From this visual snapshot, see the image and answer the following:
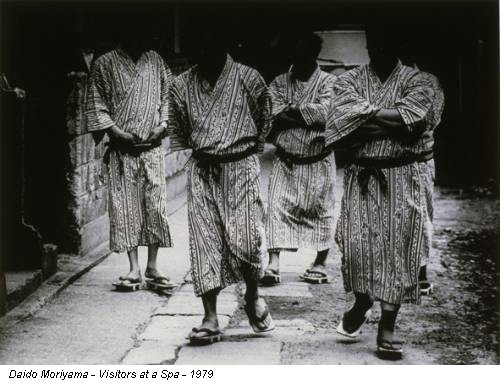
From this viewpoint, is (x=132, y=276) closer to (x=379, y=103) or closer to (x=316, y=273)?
(x=316, y=273)

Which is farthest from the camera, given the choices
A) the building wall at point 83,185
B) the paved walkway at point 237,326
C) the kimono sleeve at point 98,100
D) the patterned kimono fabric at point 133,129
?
the building wall at point 83,185

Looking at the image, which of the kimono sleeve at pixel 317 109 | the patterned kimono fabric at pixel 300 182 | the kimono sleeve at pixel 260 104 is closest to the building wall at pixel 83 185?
the patterned kimono fabric at pixel 300 182

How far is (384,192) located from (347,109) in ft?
1.57

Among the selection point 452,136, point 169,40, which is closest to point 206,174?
point 169,40

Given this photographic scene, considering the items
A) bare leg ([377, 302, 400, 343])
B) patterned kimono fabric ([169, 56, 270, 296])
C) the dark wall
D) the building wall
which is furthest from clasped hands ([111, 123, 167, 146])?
bare leg ([377, 302, 400, 343])

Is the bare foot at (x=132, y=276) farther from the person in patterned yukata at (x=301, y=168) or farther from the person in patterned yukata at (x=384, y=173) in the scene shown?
the person in patterned yukata at (x=384, y=173)

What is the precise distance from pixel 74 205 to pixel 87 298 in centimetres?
117

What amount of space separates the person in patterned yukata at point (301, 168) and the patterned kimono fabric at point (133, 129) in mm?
869

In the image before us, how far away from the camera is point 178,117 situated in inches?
202

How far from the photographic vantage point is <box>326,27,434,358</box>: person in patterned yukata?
4.71 m

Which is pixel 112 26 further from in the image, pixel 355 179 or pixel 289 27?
pixel 289 27

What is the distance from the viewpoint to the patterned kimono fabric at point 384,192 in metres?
4.73

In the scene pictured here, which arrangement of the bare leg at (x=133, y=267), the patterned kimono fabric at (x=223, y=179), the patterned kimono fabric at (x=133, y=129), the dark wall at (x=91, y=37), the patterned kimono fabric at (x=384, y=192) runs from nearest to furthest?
the patterned kimono fabric at (x=384, y=192) < the patterned kimono fabric at (x=223, y=179) < the dark wall at (x=91, y=37) < the patterned kimono fabric at (x=133, y=129) < the bare leg at (x=133, y=267)

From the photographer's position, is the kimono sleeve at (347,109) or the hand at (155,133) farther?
the hand at (155,133)
